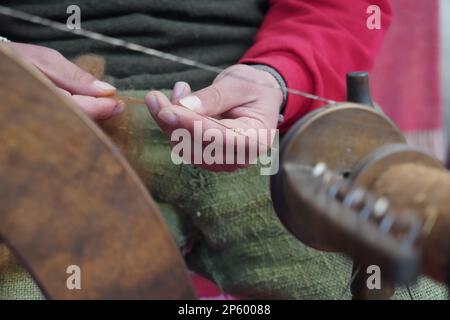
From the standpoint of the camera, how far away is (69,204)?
1.54 feet

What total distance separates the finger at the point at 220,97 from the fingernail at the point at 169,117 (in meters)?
0.02

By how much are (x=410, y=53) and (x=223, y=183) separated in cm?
111

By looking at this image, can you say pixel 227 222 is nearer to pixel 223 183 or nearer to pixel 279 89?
pixel 223 183

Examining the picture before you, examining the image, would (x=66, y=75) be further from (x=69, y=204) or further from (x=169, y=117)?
(x=69, y=204)

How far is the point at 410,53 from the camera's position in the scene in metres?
1.89

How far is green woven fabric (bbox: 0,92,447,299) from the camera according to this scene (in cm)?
95

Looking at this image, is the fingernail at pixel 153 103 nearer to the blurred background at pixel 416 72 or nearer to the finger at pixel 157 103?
the finger at pixel 157 103

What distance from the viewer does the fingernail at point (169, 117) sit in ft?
2.30

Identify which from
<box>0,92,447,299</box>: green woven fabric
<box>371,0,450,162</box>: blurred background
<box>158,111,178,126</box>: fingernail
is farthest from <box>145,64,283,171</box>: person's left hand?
<box>371,0,450,162</box>: blurred background

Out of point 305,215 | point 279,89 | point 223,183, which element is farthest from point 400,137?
point 223,183

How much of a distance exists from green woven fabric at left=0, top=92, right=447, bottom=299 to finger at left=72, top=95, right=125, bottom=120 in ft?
0.62

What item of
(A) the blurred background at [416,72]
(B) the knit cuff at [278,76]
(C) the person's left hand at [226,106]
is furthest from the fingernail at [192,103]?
(A) the blurred background at [416,72]

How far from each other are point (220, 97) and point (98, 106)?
135mm

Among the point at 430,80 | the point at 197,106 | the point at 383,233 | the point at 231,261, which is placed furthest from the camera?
the point at 430,80
